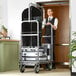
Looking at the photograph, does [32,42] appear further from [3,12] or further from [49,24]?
[3,12]

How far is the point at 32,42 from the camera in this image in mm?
5266

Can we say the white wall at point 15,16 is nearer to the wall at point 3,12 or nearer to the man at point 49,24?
the wall at point 3,12

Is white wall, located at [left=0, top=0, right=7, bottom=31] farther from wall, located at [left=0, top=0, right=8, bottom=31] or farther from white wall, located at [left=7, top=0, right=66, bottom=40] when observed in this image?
white wall, located at [left=7, top=0, right=66, bottom=40]

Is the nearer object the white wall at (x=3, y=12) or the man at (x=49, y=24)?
the man at (x=49, y=24)

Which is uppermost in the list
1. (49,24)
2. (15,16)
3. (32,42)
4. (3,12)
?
(3,12)

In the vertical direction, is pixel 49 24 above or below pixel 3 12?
below

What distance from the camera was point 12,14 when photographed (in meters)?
6.39

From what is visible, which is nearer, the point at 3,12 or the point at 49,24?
the point at 49,24

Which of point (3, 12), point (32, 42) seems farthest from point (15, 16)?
point (32, 42)

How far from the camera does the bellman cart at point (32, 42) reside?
16.7 feet

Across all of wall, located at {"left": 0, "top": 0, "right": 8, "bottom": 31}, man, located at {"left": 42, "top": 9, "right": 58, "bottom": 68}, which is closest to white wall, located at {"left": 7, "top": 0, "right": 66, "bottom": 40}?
wall, located at {"left": 0, "top": 0, "right": 8, "bottom": 31}

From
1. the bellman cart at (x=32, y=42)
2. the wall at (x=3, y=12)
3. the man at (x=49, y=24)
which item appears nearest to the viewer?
the bellman cart at (x=32, y=42)

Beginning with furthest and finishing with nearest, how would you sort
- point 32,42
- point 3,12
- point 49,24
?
point 3,12 → point 49,24 → point 32,42

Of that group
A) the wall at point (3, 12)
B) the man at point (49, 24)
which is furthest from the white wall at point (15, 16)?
the man at point (49, 24)
